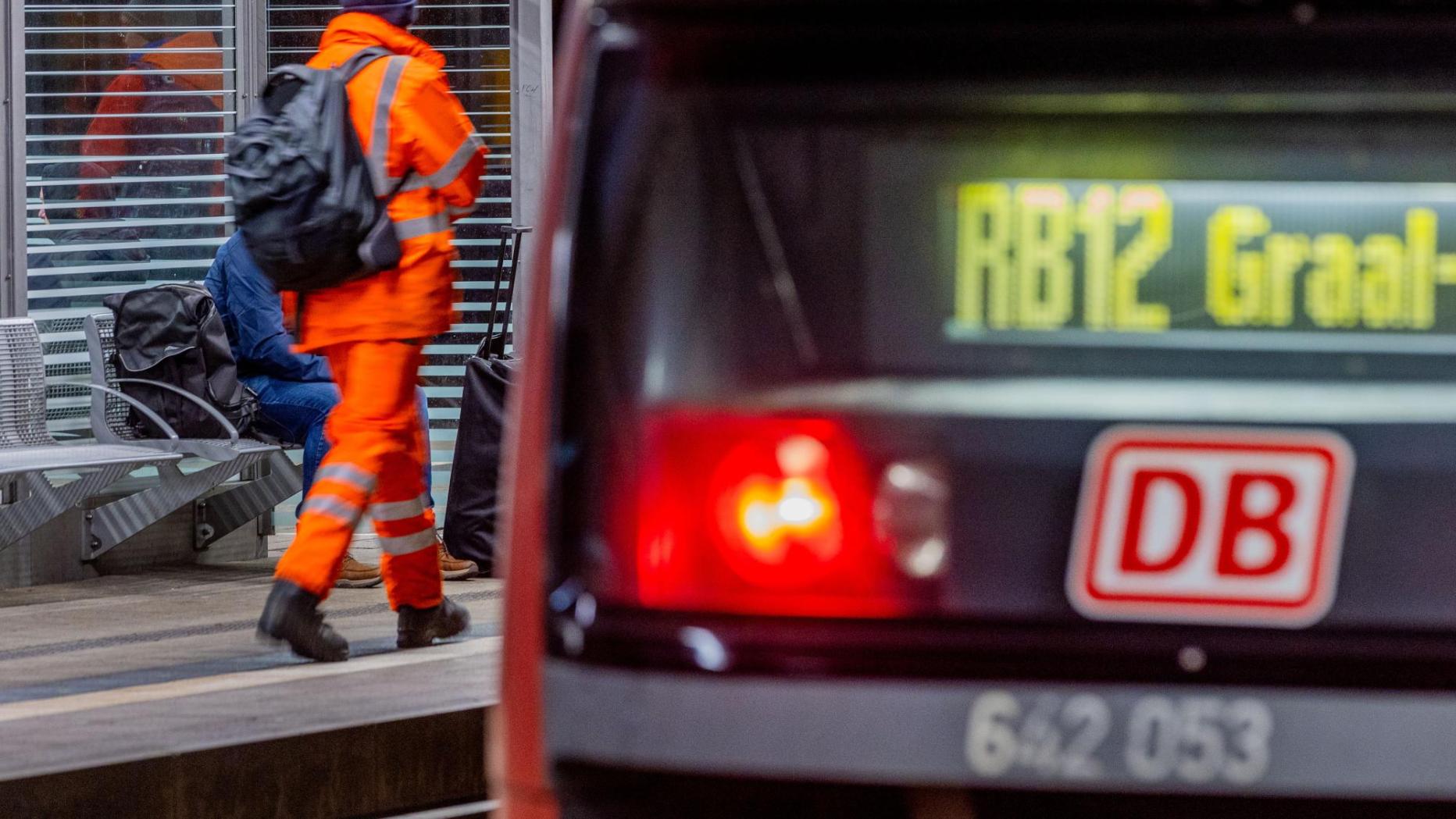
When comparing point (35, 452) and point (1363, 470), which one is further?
point (35, 452)

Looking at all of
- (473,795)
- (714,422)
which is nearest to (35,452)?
(473,795)

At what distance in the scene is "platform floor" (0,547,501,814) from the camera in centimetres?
540

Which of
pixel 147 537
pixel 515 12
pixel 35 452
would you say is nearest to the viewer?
pixel 35 452

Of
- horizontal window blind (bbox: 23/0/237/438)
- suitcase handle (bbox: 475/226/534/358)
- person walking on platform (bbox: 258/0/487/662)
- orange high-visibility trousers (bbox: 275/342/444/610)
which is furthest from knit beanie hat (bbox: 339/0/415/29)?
horizontal window blind (bbox: 23/0/237/438)

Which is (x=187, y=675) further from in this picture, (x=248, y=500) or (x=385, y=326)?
(x=248, y=500)

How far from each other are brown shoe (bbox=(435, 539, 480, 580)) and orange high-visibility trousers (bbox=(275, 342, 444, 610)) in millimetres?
2471

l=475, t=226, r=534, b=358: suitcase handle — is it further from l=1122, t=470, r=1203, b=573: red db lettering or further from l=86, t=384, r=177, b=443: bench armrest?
l=1122, t=470, r=1203, b=573: red db lettering

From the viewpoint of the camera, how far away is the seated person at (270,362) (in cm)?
910

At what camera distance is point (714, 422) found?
2.54 m

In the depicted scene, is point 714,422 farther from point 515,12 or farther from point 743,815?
point 515,12

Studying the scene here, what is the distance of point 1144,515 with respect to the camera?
250cm

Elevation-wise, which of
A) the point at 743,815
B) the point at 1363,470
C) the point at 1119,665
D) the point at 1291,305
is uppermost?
the point at 1291,305

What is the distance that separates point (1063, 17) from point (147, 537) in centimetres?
742

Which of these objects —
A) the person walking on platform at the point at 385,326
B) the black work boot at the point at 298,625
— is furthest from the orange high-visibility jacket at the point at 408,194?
the black work boot at the point at 298,625
